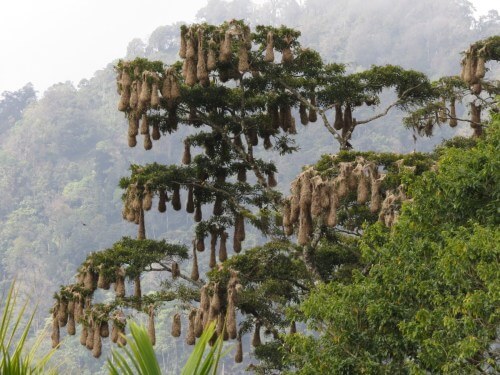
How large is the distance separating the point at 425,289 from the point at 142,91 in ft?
28.2

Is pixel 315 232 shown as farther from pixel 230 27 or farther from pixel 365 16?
pixel 365 16

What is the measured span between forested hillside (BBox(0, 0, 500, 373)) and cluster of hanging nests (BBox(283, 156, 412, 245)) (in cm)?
7272

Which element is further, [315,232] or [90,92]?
[90,92]

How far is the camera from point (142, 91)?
59.5ft

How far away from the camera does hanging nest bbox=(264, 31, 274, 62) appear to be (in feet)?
60.8

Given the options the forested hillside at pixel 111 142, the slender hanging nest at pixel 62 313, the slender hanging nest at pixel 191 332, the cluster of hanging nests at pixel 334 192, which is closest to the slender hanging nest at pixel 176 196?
the slender hanging nest at pixel 191 332

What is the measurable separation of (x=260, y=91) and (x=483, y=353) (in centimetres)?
1105

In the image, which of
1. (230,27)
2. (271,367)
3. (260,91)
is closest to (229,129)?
(260,91)

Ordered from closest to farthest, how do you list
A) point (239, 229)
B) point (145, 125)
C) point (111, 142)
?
point (145, 125) < point (239, 229) < point (111, 142)

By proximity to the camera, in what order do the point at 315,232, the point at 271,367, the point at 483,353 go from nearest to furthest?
1. the point at 483,353
2. the point at 315,232
3. the point at 271,367

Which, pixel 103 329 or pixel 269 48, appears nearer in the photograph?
pixel 103 329

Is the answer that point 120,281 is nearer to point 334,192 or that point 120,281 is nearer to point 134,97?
point 134,97

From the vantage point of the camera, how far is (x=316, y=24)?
5778 inches

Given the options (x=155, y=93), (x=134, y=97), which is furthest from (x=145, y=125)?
(x=155, y=93)
